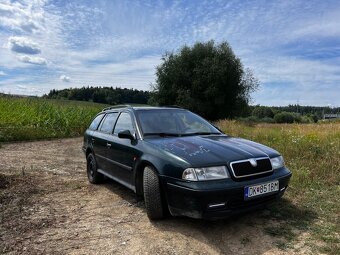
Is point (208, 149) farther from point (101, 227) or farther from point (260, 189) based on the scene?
point (101, 227)

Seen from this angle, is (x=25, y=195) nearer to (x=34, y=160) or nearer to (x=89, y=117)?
(x=34, y=160)

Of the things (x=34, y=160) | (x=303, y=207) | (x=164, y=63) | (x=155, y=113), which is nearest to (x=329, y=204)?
(x=303, y=207)

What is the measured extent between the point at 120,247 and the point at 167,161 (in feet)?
3.80

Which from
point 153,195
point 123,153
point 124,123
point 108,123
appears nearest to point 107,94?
point 108,123

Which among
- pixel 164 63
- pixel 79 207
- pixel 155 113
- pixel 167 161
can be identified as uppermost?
pixel 164 63

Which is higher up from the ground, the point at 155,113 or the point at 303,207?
the point at 155,113

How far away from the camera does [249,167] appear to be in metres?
4.24

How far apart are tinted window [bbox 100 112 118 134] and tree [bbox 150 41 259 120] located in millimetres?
26546

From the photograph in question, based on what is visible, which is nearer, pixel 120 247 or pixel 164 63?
pixel 120 247

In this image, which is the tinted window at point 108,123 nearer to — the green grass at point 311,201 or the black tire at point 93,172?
the black tire at point 93,172

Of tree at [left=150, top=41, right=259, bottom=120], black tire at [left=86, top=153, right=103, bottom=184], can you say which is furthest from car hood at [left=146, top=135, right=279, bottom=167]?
tree at [left=150, top=41, right=259, bottom=120]

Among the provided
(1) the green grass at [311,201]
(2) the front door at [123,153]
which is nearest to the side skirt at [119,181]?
(2) the front door at [123,153]

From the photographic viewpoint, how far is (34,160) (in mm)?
9531

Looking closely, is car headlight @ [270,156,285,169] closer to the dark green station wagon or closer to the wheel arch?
the dark green station wagon
